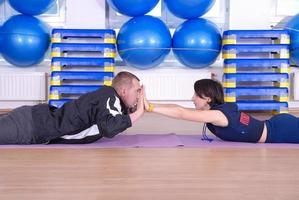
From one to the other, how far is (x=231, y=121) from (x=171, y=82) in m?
2.16

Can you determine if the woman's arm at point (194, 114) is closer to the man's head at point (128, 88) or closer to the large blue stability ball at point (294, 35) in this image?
the man's head at point (128, 88)

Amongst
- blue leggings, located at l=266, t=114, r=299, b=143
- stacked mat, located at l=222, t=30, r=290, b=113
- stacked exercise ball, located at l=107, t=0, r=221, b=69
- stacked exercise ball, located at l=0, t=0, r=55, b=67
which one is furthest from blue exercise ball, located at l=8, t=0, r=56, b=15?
blue leggings, located at l=266, t=114, r=299, b=143

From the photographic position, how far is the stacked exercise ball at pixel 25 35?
12.6 ft

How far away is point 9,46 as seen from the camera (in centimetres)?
386

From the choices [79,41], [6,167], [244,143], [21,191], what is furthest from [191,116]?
[79,41]

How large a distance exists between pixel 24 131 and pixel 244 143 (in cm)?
121

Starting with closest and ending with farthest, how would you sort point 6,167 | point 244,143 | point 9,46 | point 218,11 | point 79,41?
point 6,167
point 244,143
point 9,46
point 79,41
point 218,11

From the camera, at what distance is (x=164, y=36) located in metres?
3.90

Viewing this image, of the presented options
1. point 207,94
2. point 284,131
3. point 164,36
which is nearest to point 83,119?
point 207,94

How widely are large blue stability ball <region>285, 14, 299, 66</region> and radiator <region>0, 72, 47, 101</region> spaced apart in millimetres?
2568

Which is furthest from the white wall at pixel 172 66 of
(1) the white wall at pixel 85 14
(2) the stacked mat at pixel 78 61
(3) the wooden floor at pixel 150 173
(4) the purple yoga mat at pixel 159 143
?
(3) the wooden floor at pixel 150 173

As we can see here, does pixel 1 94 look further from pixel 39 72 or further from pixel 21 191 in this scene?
pixel 21 191

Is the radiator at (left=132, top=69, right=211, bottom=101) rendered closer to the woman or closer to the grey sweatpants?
the woman

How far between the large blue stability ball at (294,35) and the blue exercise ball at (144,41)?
1233mm
